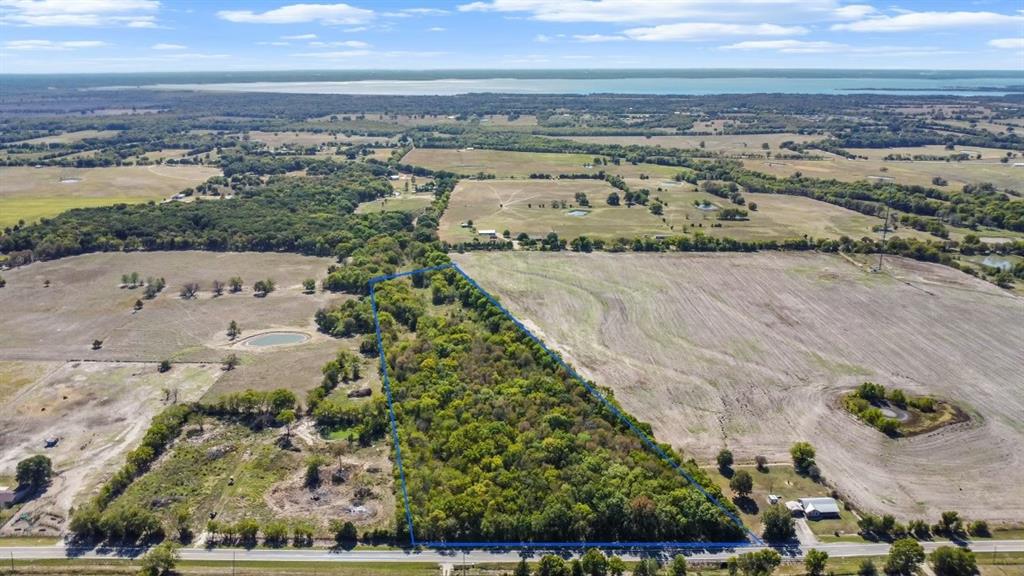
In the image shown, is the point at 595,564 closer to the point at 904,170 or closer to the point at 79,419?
the point at 79,419

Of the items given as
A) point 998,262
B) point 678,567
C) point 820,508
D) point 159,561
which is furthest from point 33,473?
point 998,262

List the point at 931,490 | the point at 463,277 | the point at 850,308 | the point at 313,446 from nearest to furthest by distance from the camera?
the point at 931,490, the point at 313,446, the point at 850,308, the point at 463,277

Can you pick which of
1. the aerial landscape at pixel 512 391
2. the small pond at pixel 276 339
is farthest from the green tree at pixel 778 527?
the small pond at pixel 276 339

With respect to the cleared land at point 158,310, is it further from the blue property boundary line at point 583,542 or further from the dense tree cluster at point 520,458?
the dense tree cluster at point 520,458

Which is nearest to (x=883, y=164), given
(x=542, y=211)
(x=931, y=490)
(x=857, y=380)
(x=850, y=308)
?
(x=542, y=211)

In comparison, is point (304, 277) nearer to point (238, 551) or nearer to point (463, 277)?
point (463, 277)

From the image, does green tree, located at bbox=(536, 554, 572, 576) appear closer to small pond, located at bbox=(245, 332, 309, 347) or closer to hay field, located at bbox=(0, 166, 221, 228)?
small pond, located at bbox=(245, 332, 309, 347)

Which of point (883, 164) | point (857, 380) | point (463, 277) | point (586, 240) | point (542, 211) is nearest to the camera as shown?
point (857, 380)
